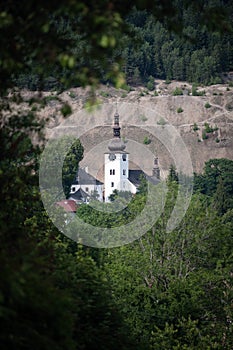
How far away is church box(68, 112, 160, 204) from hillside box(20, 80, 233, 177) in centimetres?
949

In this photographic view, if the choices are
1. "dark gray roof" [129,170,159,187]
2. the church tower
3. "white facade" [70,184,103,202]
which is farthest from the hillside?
"white facade" [70,184,103,202]

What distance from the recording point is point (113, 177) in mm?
154375

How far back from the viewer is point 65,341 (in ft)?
33.0

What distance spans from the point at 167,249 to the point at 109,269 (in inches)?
147

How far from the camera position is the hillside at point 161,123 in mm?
176750

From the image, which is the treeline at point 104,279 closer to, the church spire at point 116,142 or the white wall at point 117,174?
the white wall at point 117,174

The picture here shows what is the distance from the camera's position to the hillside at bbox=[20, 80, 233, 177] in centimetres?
17675

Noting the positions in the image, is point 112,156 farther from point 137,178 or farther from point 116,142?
point 137,178

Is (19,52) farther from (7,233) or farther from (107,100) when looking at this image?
(107,100)

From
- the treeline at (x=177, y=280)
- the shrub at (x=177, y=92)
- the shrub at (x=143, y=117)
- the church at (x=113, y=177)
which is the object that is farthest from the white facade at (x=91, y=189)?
the treeline at (x=177, y=280)

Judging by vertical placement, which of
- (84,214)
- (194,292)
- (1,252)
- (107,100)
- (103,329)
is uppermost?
(107,100)

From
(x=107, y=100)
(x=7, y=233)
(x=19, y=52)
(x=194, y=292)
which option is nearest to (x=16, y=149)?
(x=7, y=233)

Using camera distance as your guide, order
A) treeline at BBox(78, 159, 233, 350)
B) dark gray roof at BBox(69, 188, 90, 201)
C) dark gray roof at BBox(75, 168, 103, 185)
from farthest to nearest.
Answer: dark gray roof at BBox(75, 168, 103, 185)
dark gray roof at BBox(69, 188, 90, 201)
treeline at BBox(78, 159, 233, 350)

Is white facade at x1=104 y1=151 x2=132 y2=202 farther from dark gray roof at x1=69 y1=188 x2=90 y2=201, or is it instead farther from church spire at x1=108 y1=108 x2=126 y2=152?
dark gray roof at x1=69 y1=188 x2=90 y2=201
